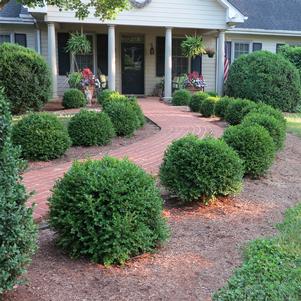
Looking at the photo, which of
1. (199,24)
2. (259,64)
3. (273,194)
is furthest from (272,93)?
(273,194)

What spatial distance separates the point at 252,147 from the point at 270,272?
327 cm

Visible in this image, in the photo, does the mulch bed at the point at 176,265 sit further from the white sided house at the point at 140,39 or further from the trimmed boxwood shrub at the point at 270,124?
the white sided house at the point at 140,39

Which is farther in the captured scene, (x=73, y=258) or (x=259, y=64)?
(x=259, y=64)

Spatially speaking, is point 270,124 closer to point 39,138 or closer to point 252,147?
point 252,147

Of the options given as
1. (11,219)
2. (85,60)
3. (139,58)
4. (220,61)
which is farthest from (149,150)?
(139,58)

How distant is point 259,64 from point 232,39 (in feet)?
21.1

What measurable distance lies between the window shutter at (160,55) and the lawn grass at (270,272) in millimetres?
15737

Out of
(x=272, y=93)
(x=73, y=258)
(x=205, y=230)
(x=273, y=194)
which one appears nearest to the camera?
(x=73, y=258)

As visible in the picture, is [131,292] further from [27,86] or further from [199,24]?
[199,24]

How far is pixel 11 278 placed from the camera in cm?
271

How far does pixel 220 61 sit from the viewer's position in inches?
720

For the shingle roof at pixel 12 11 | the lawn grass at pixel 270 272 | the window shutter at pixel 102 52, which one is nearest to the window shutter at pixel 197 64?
the window shutter at pixel 102 52

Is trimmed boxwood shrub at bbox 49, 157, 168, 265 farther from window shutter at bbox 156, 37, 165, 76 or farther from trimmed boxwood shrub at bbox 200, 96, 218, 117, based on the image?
window shutter at bbox 156, 37, 165, 76

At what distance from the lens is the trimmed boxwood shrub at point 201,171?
4.94 meters
